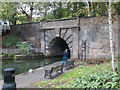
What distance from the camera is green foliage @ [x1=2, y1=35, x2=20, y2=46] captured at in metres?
23.1

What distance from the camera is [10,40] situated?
23812 mm

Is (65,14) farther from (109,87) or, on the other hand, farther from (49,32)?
(109,87)

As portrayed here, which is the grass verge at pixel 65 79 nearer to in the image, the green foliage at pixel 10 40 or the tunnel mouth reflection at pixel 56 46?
the tunnel mouth reflection at pixel 56 46

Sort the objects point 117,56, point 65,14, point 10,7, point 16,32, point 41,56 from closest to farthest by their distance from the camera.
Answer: point 117,56, point 41,56, point 10,7, point 16,32, point 65,14

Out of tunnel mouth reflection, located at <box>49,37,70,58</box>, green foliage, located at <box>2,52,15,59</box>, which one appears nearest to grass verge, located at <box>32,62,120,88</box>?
tunnel mouth reflection, located at <box>49,37,70,58</box>

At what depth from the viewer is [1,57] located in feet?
56.8

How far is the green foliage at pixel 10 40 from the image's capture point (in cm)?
2311

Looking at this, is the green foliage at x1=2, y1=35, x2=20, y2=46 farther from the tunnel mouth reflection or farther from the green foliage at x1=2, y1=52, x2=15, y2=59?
the tunnel mouth reflection

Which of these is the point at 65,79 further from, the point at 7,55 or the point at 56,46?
the point at 56,46

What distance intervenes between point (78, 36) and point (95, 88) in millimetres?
11355

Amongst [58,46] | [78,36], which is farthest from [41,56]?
[78,36]

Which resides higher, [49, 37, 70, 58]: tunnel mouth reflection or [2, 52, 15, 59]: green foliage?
[49, 37, 70, 58]: tunnel mouth reflection

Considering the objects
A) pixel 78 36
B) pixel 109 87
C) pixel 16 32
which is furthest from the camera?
pixel 16 32

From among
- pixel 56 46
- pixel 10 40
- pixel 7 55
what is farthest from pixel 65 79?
pixel 10 40
